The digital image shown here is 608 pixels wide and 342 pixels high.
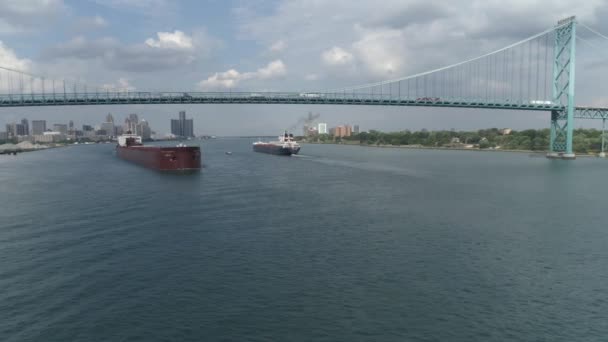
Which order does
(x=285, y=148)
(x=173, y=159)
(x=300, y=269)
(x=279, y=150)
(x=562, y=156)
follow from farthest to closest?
(x=279, y=150) → (x=285, y=148) → (x=562, y=156) → (x=173, y=159) → (x=300, y=269)

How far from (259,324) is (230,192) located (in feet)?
67.9

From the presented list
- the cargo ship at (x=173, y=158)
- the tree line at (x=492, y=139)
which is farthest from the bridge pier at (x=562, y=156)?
the cargo ship at (x=173, y=158)

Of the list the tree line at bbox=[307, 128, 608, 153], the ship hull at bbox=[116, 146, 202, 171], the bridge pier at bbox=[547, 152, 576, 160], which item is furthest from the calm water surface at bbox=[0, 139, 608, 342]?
the tree line at bbox=[307, 128, 608, 153]

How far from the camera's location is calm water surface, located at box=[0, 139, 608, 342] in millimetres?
10000

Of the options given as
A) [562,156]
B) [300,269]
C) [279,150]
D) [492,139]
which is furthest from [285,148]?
[492,139]

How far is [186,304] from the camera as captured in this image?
11094 millimetres

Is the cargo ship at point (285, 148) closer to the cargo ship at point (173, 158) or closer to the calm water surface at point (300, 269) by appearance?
the cargo ship at point (173, 158)

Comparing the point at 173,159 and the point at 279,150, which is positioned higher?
the point at 279,150

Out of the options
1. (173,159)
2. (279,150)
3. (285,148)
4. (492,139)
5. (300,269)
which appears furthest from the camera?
(492,139)

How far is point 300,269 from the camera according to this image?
13789 millimetres

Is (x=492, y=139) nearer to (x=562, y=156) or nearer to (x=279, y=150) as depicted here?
(x=562, y=156)

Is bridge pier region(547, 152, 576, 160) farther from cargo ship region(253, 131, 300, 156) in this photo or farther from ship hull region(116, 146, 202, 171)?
ship hull region(116, 146, 202, 171)

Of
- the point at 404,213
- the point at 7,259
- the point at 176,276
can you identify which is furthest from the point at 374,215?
the point at 7,259

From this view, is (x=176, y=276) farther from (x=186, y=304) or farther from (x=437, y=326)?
(x=437, y=326)
